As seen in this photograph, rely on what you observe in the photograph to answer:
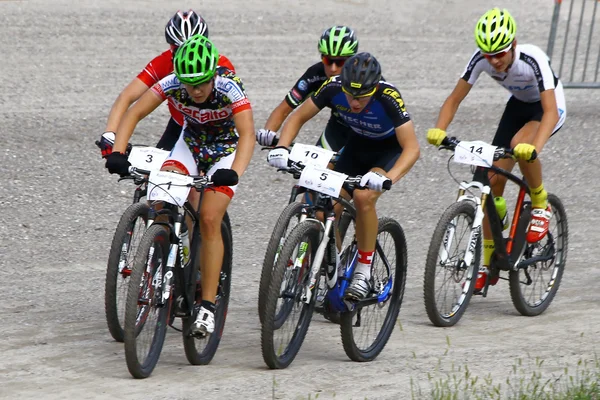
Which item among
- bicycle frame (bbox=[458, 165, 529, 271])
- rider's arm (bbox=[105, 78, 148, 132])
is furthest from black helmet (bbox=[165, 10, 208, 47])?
bicycle frame (bbox=[458, 165, 529, 271])

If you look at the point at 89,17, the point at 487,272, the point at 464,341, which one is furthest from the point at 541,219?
the point at 89,17

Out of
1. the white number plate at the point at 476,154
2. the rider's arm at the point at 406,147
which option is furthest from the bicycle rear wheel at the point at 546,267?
the rider's arm at the point at 406,147

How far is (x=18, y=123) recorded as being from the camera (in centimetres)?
1438

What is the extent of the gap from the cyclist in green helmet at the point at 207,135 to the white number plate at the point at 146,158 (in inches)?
2.0

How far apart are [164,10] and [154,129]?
6589 millimetres

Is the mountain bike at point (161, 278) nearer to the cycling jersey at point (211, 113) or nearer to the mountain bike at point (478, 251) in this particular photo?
the cycling jersey at point (211, 113)

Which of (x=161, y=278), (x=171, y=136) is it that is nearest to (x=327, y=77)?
(x=171, y=136)

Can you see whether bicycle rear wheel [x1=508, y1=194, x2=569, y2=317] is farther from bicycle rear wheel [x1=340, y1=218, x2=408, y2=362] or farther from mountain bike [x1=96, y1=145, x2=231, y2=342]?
mountain bike [x1=96, y1=145, x2=231, y2=342]

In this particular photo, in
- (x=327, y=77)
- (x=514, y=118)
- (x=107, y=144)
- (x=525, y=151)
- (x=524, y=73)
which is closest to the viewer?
(x=107, y=144)

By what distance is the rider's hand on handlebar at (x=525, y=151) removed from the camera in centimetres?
804

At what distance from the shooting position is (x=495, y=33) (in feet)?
27.2

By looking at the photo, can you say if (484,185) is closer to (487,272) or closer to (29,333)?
(487,272)

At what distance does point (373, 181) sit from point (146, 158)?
4.56 ft

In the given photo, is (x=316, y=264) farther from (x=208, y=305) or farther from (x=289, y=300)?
(x=208, y=305)
